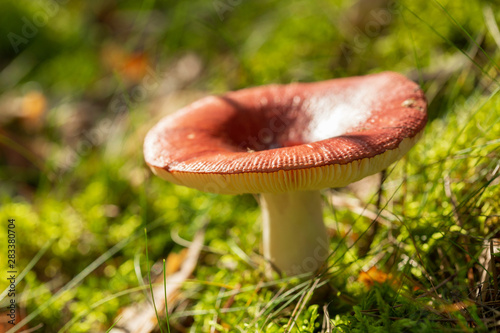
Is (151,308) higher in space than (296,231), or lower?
lower

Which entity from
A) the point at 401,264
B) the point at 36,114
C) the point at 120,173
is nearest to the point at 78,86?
the point at 36,114

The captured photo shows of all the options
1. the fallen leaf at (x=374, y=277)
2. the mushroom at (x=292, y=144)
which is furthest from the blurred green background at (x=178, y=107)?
the mushroom at (x=292, y=144)

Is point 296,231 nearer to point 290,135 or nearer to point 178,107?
point 290,135

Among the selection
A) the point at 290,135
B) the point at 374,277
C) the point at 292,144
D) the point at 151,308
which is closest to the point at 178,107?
the point at 290,135

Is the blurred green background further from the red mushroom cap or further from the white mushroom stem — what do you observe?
the red mushroom cap

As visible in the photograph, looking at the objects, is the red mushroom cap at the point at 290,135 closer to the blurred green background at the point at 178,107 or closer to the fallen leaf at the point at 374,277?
the blurred green background at the point at 178,107

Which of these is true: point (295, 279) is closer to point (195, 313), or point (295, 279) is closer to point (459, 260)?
point (195, 313)

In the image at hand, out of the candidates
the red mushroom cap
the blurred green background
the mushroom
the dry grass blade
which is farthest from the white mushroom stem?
the dry grass blade
